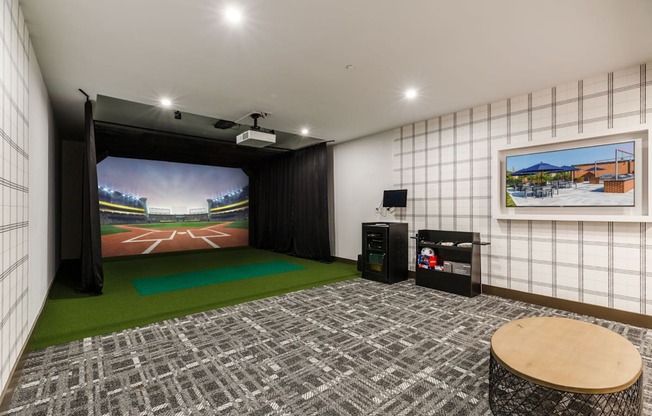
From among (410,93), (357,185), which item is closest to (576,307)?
(410,93)

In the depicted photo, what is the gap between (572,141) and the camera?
11.3ft

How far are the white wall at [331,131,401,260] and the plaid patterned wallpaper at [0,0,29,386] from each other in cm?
485

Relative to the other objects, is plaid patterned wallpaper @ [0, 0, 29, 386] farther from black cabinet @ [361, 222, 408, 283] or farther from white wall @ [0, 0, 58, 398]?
black cabinet @ [361, 222, 408, 283]

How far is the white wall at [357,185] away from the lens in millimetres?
5730

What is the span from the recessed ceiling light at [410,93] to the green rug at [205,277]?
12.2 feet

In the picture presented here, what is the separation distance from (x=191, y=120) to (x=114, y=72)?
207 centimetres

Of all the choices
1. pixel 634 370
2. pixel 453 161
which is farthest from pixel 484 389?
pixel 453 161

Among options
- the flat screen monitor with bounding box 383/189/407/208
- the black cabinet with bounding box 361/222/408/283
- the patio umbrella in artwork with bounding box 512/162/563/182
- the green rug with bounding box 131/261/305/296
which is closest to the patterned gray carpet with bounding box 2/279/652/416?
the black cabinet with bounding box 361/222/408/283

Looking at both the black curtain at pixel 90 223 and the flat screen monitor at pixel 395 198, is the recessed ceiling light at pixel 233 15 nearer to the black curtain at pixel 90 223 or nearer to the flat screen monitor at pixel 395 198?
the black curtain at pixel 90 223

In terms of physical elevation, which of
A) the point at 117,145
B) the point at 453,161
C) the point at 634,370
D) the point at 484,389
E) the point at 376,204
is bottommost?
the point at 484,389

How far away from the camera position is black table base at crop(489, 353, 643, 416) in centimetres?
171

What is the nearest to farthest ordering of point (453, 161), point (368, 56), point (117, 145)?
1. point (368, 56)
2. point (453, 161)
3. point (117, 145)

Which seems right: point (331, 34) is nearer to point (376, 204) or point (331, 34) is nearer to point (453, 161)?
point (453, 161)

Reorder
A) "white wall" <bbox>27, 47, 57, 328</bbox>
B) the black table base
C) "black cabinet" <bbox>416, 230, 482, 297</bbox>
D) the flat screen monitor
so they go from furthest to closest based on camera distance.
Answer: the flat screen monitor < "black cabinet" <bbox>416, 230, 482, 297</bbox> < "white wall" <bbox>27, 47, 57, 328</bbox> < the black table base
